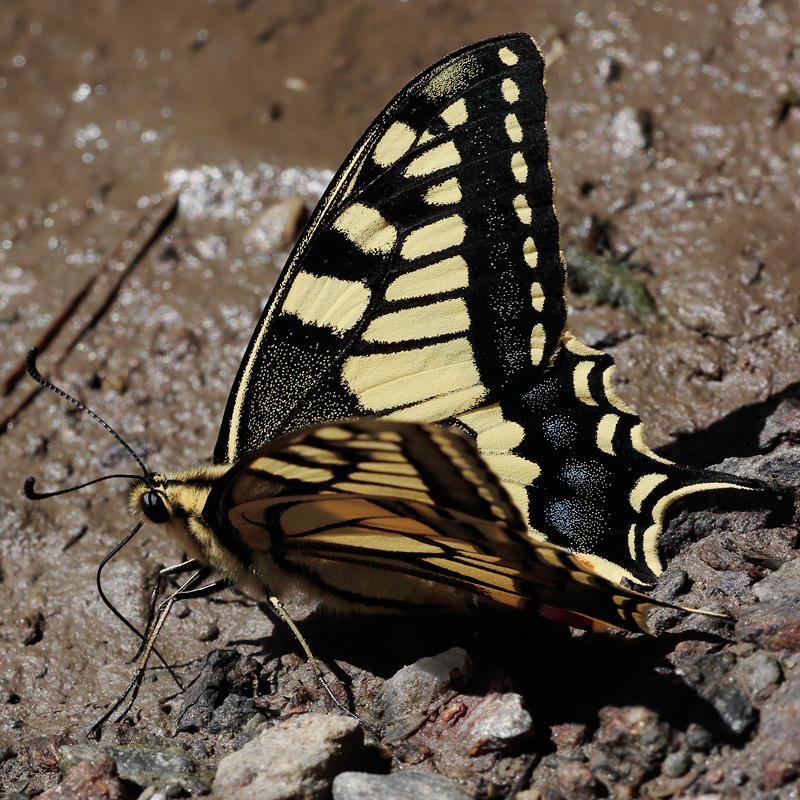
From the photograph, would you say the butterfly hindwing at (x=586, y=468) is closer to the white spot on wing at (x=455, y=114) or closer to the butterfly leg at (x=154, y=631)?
the white spot on wing at (x=455, y=114)

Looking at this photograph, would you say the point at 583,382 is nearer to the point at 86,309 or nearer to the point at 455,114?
the point at 455,114

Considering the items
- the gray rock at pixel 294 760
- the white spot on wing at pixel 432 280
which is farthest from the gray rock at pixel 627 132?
the gray rock at pixel 294 760

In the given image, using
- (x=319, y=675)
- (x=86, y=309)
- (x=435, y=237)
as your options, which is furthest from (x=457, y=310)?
(x=86, y=309)

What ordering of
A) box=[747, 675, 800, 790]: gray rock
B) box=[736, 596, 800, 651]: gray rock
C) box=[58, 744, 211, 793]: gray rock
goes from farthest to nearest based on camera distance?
1. box=[58, 744, 211, 793]: gray rock
2. box=[736, 596, 800, 651]: gray rock
3. box=[747, 675, 800, 790]: gray rock

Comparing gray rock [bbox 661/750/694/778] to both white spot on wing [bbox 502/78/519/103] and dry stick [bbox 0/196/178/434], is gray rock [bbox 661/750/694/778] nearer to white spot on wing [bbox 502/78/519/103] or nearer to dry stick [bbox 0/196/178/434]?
white spot on wing [bbox 502/78/519/103]

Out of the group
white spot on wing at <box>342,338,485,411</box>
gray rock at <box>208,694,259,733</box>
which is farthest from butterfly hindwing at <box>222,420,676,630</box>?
white spot on wing at <box>342,338,485,411</box>

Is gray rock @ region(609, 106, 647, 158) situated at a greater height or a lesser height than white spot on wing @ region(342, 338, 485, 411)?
greater
